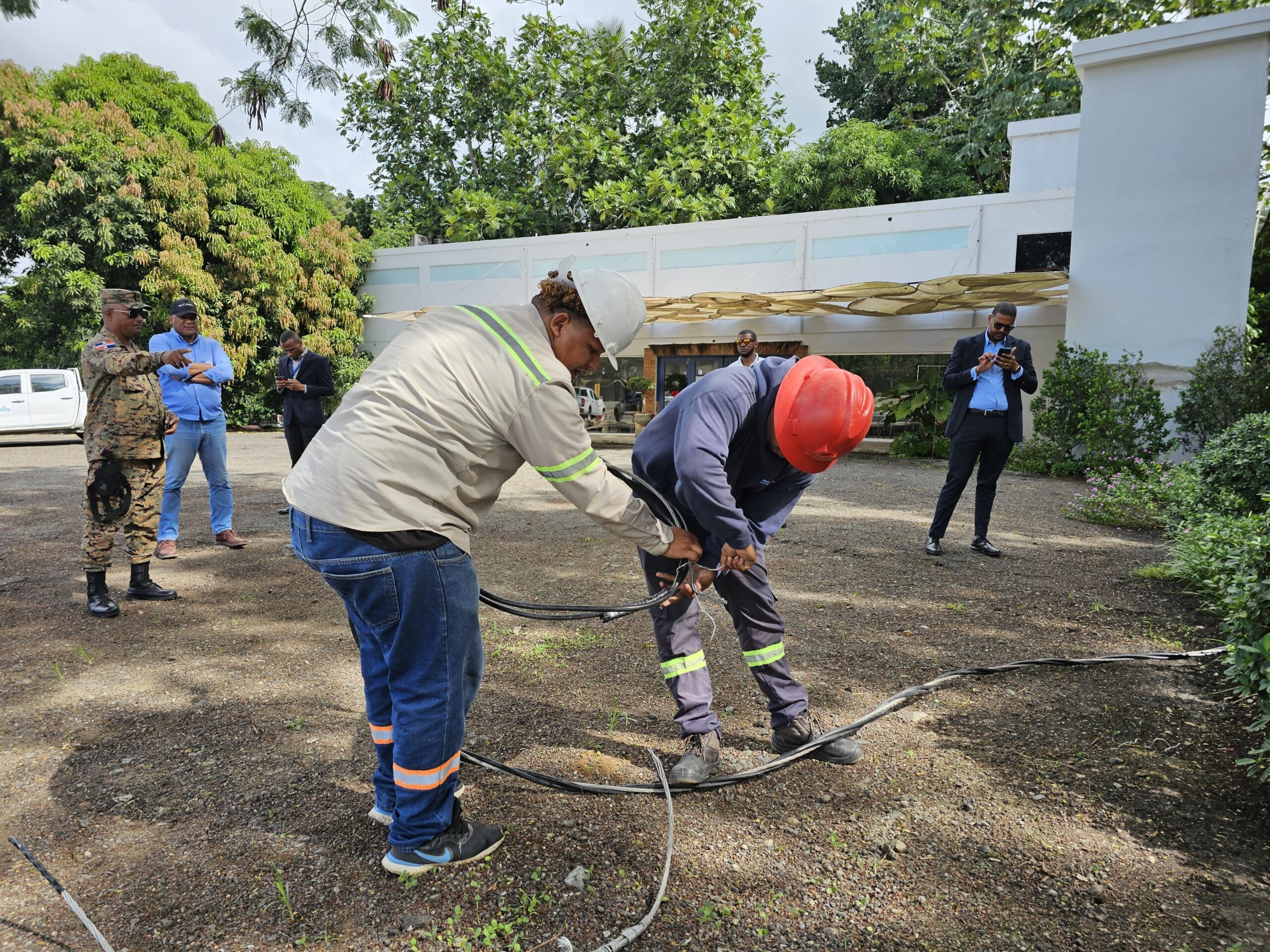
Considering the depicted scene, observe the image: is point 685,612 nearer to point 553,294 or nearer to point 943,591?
point 553,294

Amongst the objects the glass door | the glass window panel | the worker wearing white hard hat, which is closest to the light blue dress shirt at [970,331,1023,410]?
the worker wearing white hard hat

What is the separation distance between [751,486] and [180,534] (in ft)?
19.1

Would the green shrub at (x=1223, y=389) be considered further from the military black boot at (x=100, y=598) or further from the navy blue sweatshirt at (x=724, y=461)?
the military black boot at (x=100, y=598)

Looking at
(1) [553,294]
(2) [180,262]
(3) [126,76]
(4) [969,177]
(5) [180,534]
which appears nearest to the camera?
(1) [553,294]

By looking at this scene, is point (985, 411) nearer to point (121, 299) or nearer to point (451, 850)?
point (451, 850)

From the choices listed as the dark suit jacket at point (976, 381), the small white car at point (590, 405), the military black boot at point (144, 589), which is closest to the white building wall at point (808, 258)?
the small white car at point (590, 405)

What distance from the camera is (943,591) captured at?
510 centimetres

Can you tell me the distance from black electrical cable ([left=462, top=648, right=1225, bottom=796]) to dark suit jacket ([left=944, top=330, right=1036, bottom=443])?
254 cm

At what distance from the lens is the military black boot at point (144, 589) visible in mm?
4734

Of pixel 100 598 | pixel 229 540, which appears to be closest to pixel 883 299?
pixel 229 540

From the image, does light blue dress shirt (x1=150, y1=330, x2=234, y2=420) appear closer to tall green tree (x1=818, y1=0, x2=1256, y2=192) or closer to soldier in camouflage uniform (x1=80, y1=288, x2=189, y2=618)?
soldier in camouflage uniform (x1=80, y1=288, x2=189, y2=618)

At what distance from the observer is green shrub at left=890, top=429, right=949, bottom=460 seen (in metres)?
14.1

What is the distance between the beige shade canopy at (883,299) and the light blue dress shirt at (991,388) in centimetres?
735

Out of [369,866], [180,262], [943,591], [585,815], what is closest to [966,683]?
[943,591]
